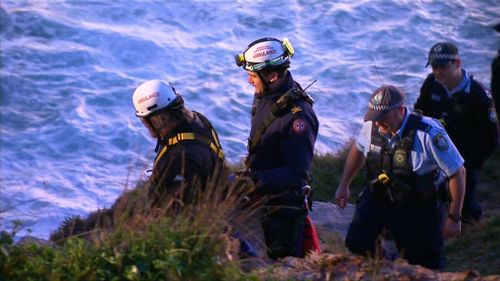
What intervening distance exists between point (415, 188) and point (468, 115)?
5.97ft

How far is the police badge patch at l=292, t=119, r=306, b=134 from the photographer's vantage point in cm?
619

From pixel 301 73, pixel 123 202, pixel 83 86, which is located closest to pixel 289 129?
pixel 123 202

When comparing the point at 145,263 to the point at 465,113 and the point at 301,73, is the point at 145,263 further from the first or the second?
the point at 301,73

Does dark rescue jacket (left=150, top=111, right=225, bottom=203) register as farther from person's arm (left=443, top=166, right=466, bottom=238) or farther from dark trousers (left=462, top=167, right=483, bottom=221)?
dark trousers (left=462, top=167, right=483, bottom=221)

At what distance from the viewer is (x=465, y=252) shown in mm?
8211

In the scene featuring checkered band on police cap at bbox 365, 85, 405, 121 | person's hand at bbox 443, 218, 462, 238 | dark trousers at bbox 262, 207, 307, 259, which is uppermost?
checkered band on police cap at bbox 365, 85, 405, 121

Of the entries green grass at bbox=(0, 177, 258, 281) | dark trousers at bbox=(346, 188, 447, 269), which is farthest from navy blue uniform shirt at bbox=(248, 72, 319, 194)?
green grass at bbox=(0, 177, 258, 281)

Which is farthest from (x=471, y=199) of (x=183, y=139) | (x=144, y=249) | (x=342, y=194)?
(x=144, y=249)

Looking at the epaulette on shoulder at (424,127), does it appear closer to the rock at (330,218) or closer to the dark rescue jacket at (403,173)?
the dark rescue jacket at (403,173)

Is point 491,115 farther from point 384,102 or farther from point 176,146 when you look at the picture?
point 176,146

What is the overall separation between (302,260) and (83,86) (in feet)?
41.7

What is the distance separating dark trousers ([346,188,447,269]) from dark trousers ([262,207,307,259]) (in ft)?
1.54

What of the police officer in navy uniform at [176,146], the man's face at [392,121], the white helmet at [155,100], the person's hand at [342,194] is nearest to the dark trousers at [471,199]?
the person's hand at [342,194]

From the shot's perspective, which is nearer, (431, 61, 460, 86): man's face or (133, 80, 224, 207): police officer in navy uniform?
(133, 80, 224, 207): police officer in navy uniform
